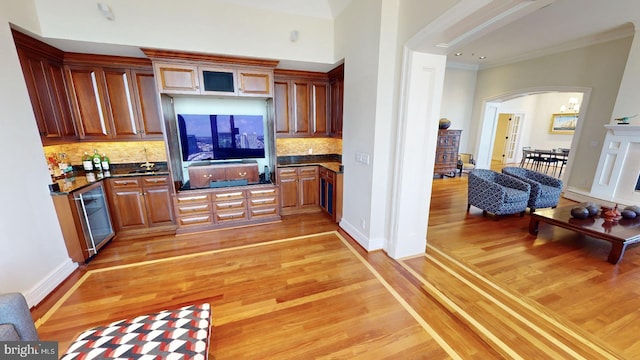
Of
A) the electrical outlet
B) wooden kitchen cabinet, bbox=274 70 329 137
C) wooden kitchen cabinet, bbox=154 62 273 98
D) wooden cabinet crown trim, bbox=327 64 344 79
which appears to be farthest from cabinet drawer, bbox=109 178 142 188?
wooden cabinet crown trim, bbox=327 64 344 79

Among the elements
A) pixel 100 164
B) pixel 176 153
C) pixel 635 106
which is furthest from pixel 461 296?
pixel 635 106

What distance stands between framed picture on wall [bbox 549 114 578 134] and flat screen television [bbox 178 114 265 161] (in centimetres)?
1083

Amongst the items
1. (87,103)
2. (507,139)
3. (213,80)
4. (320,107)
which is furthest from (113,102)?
(507,139)

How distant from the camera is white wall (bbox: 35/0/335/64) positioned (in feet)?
8.61

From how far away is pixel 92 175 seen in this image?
3.14m

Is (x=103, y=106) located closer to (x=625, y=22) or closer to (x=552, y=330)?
(x=552, y=330)

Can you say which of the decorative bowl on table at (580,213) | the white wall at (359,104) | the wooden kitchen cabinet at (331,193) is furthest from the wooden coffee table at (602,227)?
the wooden kitchen cabinet at (331,193)

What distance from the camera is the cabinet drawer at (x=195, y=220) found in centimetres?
350

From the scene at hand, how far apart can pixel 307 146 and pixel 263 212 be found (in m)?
1.54

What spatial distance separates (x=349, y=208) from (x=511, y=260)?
2054 mm

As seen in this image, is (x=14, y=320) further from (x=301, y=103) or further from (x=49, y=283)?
(x=301, y=103)

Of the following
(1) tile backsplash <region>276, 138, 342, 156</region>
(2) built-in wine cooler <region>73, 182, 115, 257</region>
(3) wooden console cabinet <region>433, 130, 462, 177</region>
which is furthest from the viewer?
(3) wooden console cabinet <region>433, 130, 462, 177</region>

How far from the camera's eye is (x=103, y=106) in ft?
10.7

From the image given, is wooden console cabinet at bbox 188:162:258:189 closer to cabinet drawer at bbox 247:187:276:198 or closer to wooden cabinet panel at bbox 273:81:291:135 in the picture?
cabinet drawer at bbox 247:187:276:198
